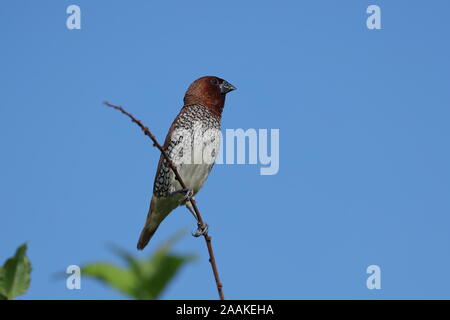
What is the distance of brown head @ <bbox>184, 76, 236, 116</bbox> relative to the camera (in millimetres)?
7406

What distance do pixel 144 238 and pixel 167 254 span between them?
19.6 feet

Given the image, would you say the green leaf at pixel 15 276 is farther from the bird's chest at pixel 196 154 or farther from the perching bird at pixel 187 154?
the bird's chest at pixel 196 154

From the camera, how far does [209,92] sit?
24.5ft

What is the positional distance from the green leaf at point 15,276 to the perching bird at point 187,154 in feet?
16.2

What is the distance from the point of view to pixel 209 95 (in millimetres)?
7453

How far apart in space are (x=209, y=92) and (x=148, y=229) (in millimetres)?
1928

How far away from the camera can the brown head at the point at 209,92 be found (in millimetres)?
7406

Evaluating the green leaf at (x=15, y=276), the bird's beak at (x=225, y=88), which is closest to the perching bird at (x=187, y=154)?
the bird's beak at (x=225, y=88)

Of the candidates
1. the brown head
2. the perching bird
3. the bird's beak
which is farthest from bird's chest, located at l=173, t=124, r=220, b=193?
the bird's beak
